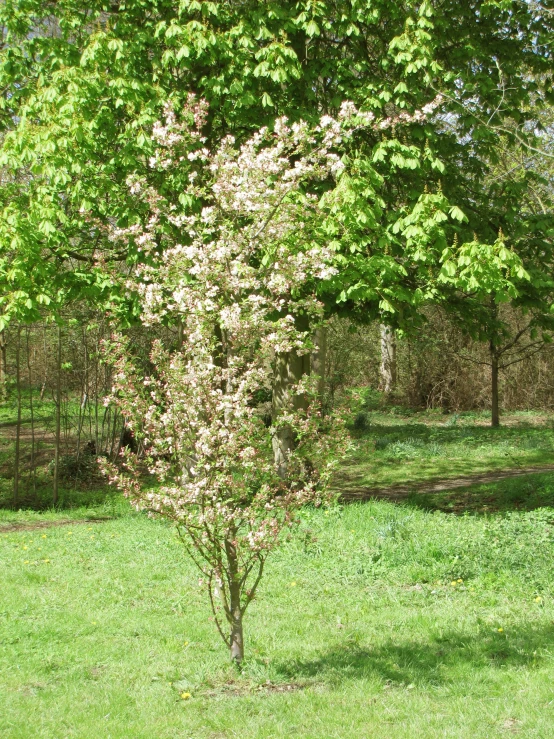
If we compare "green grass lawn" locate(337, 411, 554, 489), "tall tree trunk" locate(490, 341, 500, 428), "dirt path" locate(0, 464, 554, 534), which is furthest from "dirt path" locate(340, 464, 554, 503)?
"tall tree trunk" locate(490, 341, 500, 428)

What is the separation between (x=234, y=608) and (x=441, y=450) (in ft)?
37.3

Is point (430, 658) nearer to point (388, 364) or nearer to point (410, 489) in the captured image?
point (410, 489)

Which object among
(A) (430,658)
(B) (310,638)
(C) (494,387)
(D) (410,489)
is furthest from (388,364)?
(A) (430,658)

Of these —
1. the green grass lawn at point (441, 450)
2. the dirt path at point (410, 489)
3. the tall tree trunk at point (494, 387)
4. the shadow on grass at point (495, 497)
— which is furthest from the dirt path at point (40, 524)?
the tall tree trunk at point (494, 387)

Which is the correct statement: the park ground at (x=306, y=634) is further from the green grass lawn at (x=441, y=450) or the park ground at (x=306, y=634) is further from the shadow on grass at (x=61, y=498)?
the green grass lawn at (x=441, y=450)

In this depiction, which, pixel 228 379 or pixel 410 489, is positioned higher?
pixel 228 379

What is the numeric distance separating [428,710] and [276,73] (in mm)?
6660

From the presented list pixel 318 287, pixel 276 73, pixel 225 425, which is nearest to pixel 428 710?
pixel 225 425

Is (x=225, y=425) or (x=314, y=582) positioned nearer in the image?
(x=225, y=425)

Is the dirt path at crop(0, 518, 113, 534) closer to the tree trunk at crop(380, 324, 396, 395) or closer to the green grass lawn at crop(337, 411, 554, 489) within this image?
the green grass lawn at crop(337, 411, 554, 489)

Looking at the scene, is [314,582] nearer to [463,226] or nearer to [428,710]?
[428,710]

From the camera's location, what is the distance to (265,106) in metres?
8.95

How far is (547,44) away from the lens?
10.4 metres

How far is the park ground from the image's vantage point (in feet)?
13.7
